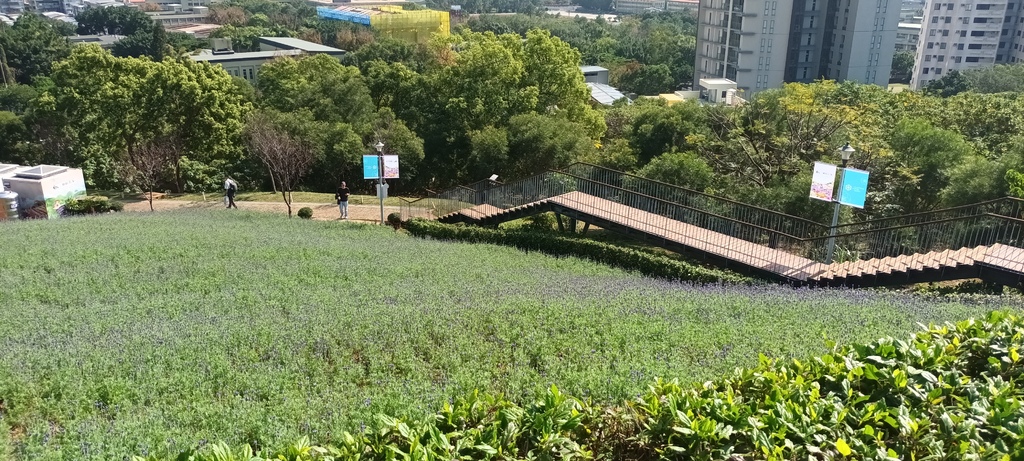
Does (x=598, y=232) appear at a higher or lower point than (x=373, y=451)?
lower

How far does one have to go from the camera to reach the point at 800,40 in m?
79.3

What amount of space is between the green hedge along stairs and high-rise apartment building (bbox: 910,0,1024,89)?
92.5m

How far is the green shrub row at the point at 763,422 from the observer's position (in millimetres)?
4469

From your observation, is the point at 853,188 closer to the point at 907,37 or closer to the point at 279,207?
the point at 279,207

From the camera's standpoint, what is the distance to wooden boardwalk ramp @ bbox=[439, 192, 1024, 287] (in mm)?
12180

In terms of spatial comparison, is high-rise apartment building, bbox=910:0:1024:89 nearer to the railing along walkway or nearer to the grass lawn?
the railing along walkway


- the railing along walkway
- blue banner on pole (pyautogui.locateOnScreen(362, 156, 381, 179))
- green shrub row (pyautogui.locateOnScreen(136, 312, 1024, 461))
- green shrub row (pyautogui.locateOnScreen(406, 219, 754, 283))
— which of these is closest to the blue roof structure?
blue banner on pole (pyautogui.locateOnScreen(362, 156, 381, 179))

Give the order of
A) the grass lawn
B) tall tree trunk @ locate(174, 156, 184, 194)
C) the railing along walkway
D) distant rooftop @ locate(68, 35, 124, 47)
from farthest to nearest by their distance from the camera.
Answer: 1. distant rooftop @ locate(68, 35, 124, 47)
2. tall tree trunk @ locate(174, 156, 184, 194)
3. the railing along walkway
4. the grass lawn

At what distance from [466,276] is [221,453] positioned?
8.37m

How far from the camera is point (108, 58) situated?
89.9 ft

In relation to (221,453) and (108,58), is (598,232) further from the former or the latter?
(108,58)

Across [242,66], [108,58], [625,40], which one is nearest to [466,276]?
[108,58]

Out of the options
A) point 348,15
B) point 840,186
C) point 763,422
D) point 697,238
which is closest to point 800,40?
point 697,238

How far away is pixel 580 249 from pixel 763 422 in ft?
39.7
